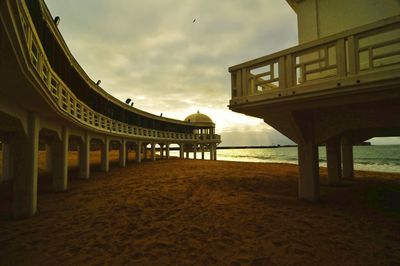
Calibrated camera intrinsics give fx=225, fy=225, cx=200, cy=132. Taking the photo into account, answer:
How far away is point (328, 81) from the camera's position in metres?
5.29

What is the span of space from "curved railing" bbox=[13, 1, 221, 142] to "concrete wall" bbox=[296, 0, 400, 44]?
8.36 metres

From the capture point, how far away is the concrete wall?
679 cm

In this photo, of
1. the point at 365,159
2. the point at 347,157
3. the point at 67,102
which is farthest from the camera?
the point at 365,159

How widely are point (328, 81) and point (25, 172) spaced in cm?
904

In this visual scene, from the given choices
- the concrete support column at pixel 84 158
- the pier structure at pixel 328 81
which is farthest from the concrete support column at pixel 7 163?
the pier structure at pixel 328 81

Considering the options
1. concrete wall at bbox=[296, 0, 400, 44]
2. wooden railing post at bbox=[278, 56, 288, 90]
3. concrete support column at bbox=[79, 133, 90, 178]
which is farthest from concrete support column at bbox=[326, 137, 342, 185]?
concrete support column at bbox=[79, 133, 90, 178]

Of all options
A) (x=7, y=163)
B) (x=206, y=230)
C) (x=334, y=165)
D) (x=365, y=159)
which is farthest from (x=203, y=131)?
(x=365, y=159)

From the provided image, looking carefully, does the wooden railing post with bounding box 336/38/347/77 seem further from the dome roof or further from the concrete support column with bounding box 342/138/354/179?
the dome roof

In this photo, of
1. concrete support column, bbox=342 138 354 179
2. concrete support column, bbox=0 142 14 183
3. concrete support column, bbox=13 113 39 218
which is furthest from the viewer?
concrete support column, bbox=342 138 354 179

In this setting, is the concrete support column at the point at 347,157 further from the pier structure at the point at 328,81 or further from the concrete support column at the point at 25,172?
the concrete support column at the point at 25,172

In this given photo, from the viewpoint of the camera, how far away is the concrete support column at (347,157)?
546 inches

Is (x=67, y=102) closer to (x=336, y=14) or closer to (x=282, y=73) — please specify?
(x=282, y=73)

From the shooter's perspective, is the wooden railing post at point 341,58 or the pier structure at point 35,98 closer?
the pier structure at point 35,98

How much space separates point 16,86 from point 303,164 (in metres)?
8.30
